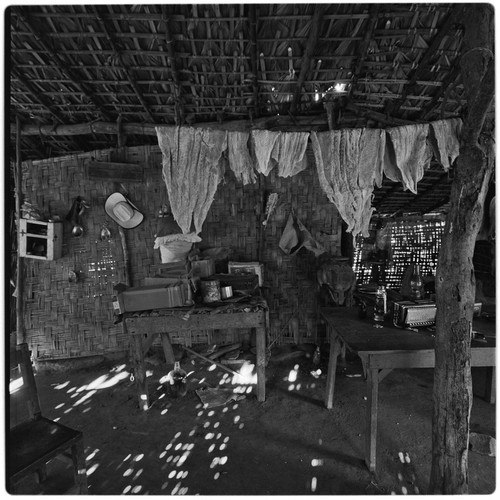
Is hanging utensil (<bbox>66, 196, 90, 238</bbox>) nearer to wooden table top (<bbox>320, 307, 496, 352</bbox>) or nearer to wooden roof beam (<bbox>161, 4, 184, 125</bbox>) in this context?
wooden roof beam (<bbox>161, 4, 184, 125</bbox>)

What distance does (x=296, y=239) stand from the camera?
4781 millimetres

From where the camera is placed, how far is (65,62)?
10.3 ft

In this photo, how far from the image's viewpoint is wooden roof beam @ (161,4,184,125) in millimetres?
2612

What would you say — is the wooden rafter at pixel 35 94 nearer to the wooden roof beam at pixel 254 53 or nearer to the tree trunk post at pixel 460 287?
the wooden roof beam at pixel 254 53

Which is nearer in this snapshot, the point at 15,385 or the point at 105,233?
the point at 15,385

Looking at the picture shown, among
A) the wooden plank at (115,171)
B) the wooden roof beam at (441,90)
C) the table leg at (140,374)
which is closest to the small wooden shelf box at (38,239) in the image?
the wooden plank at (115,171)

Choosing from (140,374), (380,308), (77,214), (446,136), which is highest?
(446,136)

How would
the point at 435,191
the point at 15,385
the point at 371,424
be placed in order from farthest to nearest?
the point at 435,191, the point at 15,385, the point at 371,424

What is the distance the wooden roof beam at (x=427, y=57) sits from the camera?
2.54 meters

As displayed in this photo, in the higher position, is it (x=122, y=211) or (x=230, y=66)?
(x=230, y=66)

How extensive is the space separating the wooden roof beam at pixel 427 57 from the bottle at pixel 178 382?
439 centimetres

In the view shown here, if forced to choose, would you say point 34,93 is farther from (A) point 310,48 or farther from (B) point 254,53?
(A) point 310,48

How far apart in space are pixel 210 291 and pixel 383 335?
1.94m

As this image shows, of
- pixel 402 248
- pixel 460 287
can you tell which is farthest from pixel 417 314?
pixel 402 248
